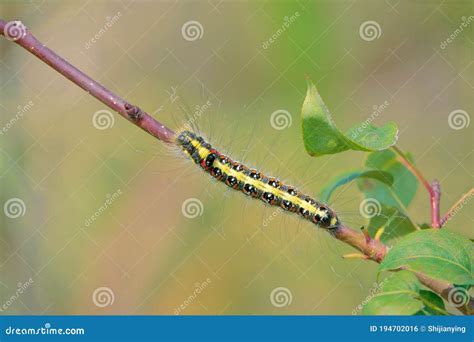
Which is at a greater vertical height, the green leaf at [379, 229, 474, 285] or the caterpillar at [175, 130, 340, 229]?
the green leaf at [379, 229, 474, 285]

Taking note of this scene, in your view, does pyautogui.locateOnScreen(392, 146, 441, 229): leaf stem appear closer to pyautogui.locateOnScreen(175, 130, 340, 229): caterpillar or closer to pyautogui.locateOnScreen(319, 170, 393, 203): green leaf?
pyautogui.locateOnScreen(319, 170, 393, 203): green leaf

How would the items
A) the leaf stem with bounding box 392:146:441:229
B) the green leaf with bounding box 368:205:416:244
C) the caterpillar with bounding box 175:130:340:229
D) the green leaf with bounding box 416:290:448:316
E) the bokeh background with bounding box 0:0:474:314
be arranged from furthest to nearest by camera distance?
the bokeh background with bounding box 0:0:474:314, the caterpillar with bounding box 175:130:340:229, the green leaf with bounding box 368:205:416:244, the leaf stem with bounding box 392:146:441:229, the green leaf with bounding box 416:290:448:316

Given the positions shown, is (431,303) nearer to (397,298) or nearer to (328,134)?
(397,298)

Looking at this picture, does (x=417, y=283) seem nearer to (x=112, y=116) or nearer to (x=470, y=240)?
(x=470, y=240)

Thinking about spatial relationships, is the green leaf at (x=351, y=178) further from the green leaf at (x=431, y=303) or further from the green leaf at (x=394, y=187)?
the green leaf at (x=431, y=303)

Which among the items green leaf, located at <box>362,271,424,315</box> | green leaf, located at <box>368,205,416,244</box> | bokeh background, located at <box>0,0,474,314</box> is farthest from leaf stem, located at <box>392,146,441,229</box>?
bokeh background, located at <box>0,0,474,314</box>

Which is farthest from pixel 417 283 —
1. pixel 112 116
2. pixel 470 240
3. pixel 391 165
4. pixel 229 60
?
pixel 229 60
